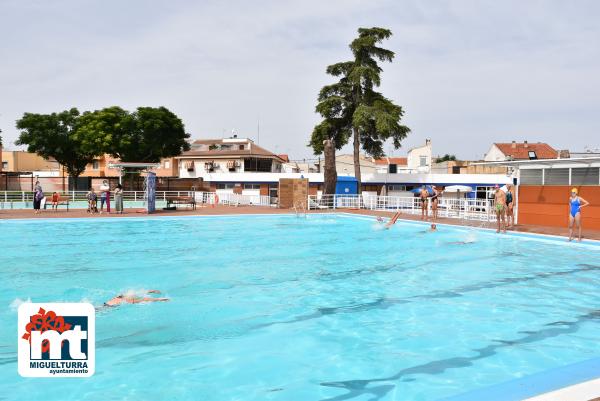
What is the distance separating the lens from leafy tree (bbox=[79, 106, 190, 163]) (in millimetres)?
52344

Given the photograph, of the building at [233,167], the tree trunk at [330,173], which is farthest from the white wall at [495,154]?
the tree trunk at [330,173]

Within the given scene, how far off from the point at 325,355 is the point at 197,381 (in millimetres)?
1794

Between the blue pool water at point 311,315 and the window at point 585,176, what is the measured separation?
3.41m

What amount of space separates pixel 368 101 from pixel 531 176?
19.0 meters

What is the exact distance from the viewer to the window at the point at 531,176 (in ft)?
67.1

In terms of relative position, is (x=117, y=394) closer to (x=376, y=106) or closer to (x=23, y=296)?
(x=23, y=296)

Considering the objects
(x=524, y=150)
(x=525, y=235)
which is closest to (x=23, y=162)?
(x=524, y=150)

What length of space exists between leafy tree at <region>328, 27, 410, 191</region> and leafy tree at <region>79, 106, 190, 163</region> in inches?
952

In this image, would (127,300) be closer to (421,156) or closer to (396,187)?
(396,187)

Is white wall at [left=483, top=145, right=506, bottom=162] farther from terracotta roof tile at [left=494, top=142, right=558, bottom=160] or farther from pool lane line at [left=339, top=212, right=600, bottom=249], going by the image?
pool lane line at [left=339, top=212, right=600, bottom=249]

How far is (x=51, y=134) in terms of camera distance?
56.2 m

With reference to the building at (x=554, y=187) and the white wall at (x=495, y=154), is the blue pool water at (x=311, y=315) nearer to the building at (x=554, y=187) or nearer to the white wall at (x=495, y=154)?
the building at (x=554, y=187)

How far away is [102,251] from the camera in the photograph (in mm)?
15109

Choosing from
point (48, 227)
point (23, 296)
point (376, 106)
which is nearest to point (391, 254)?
point (23, 296)
